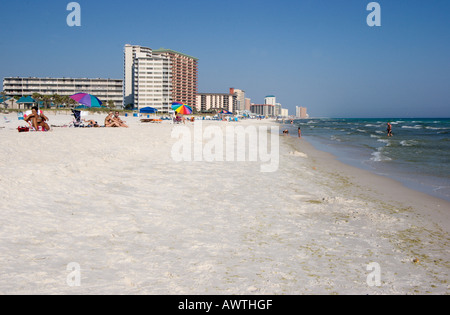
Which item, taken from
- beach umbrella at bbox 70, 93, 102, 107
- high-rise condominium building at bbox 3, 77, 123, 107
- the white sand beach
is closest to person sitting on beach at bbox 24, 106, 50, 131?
beach umbrella at bbox 70, 93, 102, 107

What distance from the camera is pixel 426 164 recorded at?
15133 millimetres

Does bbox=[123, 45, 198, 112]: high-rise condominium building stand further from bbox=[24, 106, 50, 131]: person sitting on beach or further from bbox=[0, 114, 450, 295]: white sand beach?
bbox=[0, 114, 450, 295]: white sand beach

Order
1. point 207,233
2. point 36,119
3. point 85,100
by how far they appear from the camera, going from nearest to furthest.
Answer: point 207,233
point 36,119
point 85,100

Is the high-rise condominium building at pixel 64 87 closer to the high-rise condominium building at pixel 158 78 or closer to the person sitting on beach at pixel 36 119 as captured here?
the high-rise condominium building at pixel 158 78

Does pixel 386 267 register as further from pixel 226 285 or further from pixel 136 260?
pixel 136 260

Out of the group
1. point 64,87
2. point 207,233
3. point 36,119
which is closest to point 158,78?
point 64,87

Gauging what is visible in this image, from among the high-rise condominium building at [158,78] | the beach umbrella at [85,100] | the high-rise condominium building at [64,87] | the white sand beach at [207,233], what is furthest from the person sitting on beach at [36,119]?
the high-rise condominium building at [64,87]

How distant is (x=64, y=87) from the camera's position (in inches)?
5463

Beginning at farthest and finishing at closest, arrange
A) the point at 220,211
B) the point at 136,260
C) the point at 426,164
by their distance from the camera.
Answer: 1. the point at 426,164
2. the point at 220,211
3. the point at 136,260

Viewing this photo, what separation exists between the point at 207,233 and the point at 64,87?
155 m

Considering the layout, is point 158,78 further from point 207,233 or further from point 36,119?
point 207,233

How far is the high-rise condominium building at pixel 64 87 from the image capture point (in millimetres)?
136625
